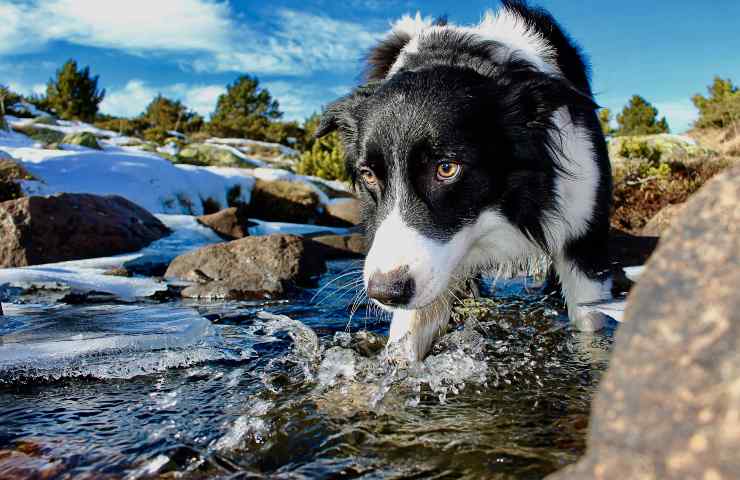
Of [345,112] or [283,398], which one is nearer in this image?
[283,398]

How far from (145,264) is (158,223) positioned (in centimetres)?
184

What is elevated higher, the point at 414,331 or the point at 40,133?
the point at 40,133

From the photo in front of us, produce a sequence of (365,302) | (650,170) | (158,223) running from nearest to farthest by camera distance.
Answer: (365,302)
(158,223)
(650,170)

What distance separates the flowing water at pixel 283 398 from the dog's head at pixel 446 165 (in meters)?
0.46

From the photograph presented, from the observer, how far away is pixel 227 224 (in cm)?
850

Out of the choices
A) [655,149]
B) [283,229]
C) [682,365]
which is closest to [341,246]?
[283,229]

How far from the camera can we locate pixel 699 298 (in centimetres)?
87

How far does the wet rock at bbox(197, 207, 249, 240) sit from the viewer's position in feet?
27.5

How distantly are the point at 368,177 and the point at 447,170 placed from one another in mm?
399

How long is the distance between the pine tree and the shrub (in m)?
27.5

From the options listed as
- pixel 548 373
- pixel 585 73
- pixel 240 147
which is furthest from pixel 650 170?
pixel 240 147

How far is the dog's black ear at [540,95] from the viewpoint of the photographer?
113 inches

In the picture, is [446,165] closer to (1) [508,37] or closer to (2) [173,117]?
(1) [508,37]

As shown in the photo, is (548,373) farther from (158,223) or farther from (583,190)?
(158,223)
